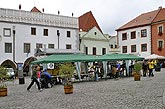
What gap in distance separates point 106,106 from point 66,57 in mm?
15015

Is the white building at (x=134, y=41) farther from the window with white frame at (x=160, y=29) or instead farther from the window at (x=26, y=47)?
the window at (x=26, y=47)

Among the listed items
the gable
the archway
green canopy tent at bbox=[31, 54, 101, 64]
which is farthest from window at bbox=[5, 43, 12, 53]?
green canopy tent at bbox=[31, 54, 101, 64]

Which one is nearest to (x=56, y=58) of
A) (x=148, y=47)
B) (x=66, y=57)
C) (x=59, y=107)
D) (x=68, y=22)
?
(x=66, y=57)

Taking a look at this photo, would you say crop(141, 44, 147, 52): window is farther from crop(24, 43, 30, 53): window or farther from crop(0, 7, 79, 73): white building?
crop(24, 43, 30, 53): window

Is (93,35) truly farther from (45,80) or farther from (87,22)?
(45,80)

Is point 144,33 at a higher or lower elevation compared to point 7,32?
higher

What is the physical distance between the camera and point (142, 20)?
6200 cm

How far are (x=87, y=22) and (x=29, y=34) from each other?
66.9 ft

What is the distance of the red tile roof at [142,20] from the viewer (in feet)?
196

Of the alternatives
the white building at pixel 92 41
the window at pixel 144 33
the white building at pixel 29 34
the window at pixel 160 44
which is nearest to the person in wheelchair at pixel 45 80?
the white building at pixel 29 34

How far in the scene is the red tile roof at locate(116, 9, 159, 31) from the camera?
59681mm

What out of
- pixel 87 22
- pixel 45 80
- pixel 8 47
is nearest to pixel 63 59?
pixel 45 80

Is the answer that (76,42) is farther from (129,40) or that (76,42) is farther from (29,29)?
(129,40)

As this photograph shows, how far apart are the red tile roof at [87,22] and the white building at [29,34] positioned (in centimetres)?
1144
